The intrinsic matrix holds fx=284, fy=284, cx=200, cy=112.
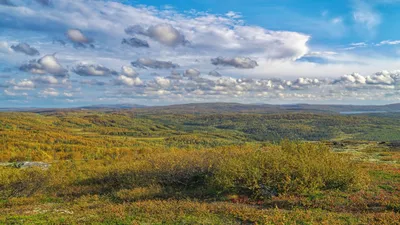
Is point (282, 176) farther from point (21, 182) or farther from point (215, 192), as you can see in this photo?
point (21, 182)

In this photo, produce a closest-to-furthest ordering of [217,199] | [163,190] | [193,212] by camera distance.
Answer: [193,212]
[217,199]
[163,190]

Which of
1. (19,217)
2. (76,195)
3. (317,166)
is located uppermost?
(317,166)

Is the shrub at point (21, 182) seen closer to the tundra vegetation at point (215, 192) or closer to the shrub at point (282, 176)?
the tundra vegetation at point (215, 192)

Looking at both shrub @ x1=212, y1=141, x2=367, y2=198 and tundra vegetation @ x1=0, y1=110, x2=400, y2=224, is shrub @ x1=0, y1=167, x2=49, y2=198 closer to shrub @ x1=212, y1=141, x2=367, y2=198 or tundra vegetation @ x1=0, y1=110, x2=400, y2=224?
tundra vegetation @ x1=0, y1=110, x2=400, y2=224

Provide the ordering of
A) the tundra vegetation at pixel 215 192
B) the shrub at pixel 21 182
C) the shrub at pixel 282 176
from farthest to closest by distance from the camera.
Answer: the shrub at pixel 21 182, the shrub at pixel 282 176, the tundra vegetation at pixel 215 192

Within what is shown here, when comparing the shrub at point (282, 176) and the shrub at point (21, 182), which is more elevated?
the shrub at point (282, 176)

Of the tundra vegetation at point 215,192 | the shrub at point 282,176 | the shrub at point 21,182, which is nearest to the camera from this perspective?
the tundra vegetation at point 215,192

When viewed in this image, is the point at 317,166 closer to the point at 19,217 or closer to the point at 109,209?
the point at 109,209

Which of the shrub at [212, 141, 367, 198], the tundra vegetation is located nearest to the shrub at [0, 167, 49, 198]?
the tundra vegetation

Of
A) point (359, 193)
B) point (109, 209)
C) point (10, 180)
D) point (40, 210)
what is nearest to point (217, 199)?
point (109, 209)

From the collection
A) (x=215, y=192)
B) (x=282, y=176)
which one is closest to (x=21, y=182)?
(x=215, y=192)

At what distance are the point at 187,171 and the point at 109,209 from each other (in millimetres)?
9767

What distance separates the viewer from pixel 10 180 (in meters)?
26.1

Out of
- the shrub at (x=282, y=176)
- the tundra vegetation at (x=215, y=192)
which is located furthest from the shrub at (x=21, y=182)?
the shrub at (x=282, y=176)
